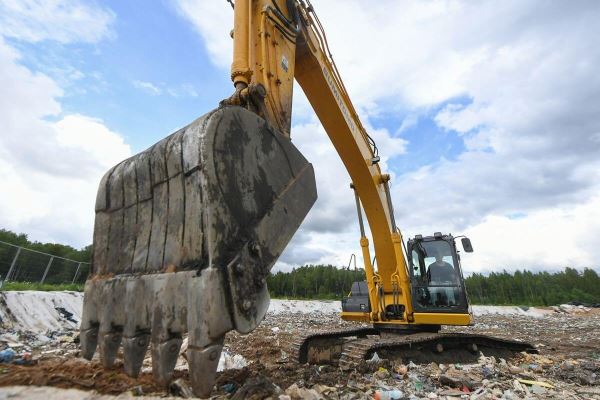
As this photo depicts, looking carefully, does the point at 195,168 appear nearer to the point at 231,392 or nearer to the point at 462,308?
the point at 231,392

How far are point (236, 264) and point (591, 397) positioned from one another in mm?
3722

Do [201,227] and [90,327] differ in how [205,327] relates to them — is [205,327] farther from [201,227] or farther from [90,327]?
[90,327]

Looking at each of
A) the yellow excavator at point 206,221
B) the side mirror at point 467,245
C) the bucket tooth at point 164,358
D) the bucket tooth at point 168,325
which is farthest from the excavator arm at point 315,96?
the bucket tooth at point 164,358

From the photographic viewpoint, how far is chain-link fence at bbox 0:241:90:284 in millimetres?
10688

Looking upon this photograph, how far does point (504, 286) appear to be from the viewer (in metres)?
47.5

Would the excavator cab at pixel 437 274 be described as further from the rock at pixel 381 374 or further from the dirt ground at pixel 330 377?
the rock at pixel 381 374

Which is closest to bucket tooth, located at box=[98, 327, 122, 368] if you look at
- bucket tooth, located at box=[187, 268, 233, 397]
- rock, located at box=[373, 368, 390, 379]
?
bucket tooth, located at box=[187, 268, 233, 397]

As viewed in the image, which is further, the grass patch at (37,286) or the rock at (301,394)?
the grass patch at (37,286)

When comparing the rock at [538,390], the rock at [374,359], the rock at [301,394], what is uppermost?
the rock at [301,394]

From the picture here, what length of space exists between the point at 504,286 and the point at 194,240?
5390cm

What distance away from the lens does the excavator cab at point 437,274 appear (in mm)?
5695

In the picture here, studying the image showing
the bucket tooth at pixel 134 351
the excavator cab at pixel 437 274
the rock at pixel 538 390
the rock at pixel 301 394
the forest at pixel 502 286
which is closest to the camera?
the bucket tooth at pixel 134 351

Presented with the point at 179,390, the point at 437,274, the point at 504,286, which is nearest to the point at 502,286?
the point at 504,286

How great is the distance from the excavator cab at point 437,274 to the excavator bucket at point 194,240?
4060 mm
